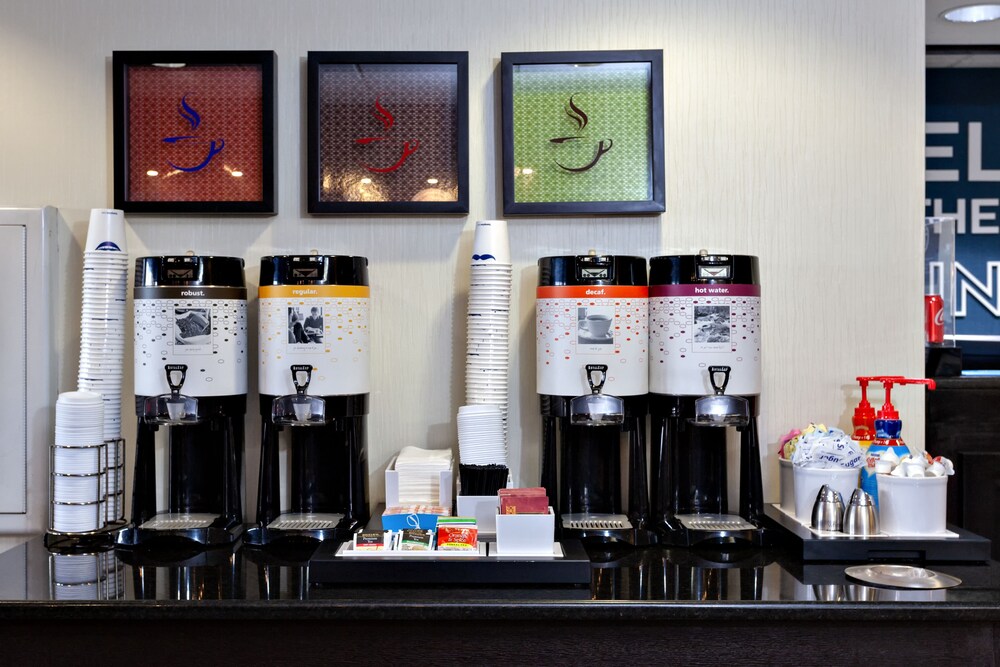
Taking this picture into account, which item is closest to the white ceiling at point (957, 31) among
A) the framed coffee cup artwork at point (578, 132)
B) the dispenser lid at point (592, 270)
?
the framed coffee cup artwork at point (578, 132)

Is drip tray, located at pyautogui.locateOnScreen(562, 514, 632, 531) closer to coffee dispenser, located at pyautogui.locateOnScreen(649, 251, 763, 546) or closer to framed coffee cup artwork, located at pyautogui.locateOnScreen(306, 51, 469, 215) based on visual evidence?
coffee dispenser, located at pyautogui.locateOnScreen(649, 251, 763, 546)

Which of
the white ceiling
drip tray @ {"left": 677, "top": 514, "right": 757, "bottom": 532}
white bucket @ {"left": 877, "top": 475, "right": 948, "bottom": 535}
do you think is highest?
the white ceiling

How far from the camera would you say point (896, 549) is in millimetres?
1707

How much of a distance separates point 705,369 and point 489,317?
1.56 ft

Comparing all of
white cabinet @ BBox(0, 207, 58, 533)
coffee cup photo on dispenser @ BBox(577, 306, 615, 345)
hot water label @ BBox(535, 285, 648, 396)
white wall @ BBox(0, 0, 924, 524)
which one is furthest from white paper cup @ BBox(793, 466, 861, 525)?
white cabinet @ BBox(0, 207, 58, 533)

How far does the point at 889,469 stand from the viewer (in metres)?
1.78

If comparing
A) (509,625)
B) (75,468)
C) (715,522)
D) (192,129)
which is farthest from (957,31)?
(75,468)

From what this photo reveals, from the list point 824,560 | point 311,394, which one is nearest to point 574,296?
point 311,394

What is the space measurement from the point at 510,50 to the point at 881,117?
35.0 inches

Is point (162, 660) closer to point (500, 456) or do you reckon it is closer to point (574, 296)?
point (500, 456)

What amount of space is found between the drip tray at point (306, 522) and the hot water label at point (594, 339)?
550 millimetres

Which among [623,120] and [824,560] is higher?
[623,120]

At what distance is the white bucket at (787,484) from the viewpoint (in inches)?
76.4

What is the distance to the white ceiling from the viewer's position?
283 cm
